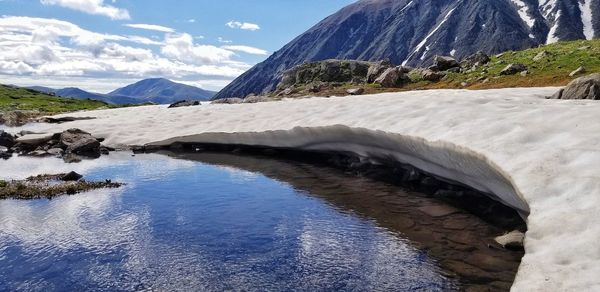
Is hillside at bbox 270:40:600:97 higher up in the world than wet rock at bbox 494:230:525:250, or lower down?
higher up

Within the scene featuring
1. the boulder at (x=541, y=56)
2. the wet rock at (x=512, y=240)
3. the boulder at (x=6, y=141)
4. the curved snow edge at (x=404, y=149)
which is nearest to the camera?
the wet rock at (x=512, y=240)

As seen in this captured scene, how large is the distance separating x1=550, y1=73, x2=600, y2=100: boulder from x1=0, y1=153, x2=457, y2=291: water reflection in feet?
42.8

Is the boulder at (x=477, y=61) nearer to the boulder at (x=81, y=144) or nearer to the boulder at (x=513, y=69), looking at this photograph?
the boulder at (x=513, y=69)

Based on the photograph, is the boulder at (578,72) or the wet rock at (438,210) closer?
the wet rock at (438,210)

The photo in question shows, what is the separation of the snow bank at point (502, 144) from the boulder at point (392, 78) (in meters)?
28.9

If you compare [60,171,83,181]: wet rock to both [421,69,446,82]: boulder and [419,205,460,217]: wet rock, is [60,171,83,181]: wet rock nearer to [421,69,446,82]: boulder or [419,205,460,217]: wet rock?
[419,205,460,217]: wet rock

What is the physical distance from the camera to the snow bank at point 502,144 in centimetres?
988

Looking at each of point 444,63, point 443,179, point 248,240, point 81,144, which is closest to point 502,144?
point 443,179

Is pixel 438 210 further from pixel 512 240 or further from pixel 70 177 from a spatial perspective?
pixel 70 177

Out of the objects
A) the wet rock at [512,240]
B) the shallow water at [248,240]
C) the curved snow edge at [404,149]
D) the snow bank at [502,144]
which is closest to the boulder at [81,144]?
the snow bank at [502,144]

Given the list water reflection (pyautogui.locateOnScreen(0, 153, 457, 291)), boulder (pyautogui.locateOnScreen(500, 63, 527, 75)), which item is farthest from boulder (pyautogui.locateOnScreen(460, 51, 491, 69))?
water reflection (pyautogui.locateOnScreen(0, 153, 457, 291))

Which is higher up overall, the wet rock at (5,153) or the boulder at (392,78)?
the boulder at (392,78)

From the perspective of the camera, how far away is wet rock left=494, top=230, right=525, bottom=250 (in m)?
14.3

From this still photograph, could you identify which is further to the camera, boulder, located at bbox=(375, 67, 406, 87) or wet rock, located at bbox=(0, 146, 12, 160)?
boulder, located at bbox=(375, 67, 406, 87)
